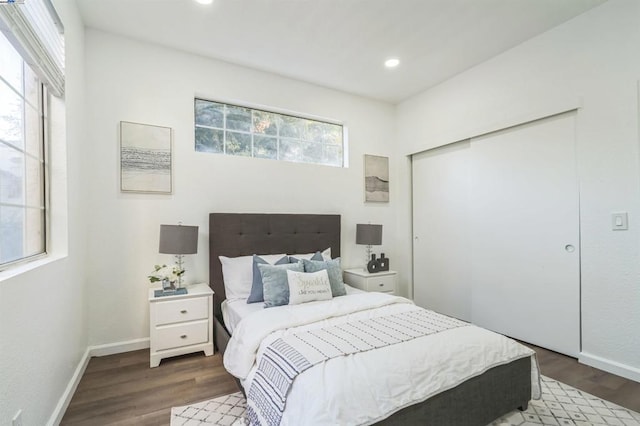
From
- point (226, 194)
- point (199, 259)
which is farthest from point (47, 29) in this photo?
point (199, 259)

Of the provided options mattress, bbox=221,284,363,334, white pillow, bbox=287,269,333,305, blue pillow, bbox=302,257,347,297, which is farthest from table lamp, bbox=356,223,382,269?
mattress, bbox=221,284,363,334

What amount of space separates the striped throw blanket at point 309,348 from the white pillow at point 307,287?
57cm

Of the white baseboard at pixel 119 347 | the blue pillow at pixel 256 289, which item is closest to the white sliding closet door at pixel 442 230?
the blue pillow at pixel 256 289

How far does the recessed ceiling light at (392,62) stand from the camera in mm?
3240

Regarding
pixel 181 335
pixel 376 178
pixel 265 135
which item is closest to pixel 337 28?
pixel 265 135

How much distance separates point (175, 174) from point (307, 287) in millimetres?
1720

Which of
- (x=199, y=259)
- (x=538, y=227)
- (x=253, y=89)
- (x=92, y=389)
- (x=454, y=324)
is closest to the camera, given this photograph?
(x=454, y=324)

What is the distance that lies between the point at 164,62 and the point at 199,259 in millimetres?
1975

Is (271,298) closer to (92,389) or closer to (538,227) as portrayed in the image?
(92,389)

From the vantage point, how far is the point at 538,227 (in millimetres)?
2875

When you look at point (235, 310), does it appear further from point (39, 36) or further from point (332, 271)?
point (39, 36)

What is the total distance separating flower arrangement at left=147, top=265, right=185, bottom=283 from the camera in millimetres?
2676

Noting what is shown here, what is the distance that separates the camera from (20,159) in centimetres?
167

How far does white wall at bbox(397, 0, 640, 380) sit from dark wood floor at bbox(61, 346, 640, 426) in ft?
0.80
